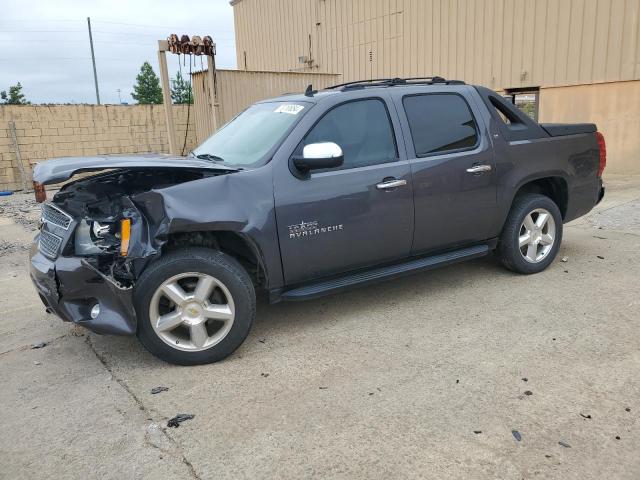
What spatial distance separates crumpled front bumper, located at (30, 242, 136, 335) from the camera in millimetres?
3229

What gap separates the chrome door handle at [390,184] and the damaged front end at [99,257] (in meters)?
1.22

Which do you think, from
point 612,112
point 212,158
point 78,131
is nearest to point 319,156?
point 212,158

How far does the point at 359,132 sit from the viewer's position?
405 centimetres

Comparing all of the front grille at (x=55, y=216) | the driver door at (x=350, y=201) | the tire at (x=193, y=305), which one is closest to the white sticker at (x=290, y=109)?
the driver door at (x=350, y=201)

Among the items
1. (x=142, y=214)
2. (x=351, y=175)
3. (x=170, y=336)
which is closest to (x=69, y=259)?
(x=142, y=214)

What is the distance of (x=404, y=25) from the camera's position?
13.5 metres

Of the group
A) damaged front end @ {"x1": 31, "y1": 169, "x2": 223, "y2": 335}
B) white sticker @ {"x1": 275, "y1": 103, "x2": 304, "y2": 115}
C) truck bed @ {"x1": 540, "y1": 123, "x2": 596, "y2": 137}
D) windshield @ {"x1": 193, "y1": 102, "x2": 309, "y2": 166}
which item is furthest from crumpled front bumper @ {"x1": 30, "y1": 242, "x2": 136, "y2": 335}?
truck bed @ {"x1": 540, "y1": 123, "x2": 596, "y2": 137}

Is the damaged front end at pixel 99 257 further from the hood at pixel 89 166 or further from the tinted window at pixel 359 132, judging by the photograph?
the tinted window at pixel 359 132

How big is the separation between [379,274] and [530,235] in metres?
1.79

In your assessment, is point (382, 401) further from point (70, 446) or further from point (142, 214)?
point (142, 214)

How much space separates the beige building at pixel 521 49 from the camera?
392 inches

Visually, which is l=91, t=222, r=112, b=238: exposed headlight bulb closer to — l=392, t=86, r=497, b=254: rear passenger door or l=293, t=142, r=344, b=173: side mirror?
l=293, t=142, r=344, b=173: side mirror

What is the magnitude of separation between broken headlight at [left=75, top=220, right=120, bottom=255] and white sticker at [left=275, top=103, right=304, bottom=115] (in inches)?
62.6

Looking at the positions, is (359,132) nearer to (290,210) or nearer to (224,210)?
(290,210)
